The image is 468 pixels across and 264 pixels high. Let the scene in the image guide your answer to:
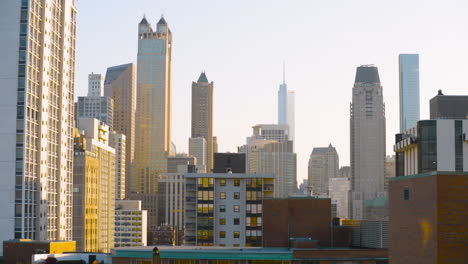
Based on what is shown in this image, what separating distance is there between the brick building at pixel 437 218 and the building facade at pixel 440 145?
3679 inches

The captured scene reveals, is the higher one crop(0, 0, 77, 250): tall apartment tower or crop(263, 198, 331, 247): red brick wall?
crop(0, 0, 77, 250): tall apartment tower

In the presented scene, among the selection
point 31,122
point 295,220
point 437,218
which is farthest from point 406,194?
point 31,122

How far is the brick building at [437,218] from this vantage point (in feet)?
202

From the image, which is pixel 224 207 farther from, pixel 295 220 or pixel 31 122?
pixel 31 122

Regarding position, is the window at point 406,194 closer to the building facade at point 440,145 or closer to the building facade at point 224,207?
the building facade at point 440,145

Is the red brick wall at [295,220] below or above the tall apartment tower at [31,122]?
below

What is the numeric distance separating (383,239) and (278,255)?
1869 centimetres

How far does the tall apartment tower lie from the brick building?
108m

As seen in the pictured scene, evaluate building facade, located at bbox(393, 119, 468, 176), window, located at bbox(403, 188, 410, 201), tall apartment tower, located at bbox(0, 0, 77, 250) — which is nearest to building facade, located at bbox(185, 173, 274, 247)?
building facade, located at bbox(393, 119, 468, 176)

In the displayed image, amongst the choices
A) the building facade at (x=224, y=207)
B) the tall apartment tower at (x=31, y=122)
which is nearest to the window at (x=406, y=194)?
the building facade at (x=224, y=207)

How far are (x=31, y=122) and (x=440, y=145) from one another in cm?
8512

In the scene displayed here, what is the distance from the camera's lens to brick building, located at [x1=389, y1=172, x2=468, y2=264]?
61.6 m

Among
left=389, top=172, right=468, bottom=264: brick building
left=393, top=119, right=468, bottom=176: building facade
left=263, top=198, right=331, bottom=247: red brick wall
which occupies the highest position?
left=393, top=119, right=468, bottom=176: building facade

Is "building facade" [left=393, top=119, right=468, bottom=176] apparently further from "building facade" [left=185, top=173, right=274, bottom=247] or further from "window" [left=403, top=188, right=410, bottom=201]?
"window" [left=403, top=188, right=410, bottom=201]
